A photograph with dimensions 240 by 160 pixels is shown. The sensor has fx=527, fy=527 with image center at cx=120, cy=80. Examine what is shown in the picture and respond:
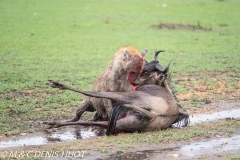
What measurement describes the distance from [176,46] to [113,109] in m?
9.81

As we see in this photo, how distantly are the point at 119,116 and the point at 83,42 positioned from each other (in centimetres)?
1001

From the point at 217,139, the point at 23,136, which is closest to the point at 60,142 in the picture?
the point at 23,136

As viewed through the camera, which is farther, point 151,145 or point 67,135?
point 67,135

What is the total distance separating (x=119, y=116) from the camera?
708 centimetres

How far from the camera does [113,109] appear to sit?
7035 millimetres

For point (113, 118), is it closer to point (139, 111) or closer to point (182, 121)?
point (139, 111)

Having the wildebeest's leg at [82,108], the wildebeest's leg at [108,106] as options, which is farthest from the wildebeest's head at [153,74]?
the wildebeest's leg at [82,108]

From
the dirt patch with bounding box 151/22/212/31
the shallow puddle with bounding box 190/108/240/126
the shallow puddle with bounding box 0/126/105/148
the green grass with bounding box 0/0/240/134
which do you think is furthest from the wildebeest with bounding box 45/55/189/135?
the dirt patch with bounding box 151/22/212/31

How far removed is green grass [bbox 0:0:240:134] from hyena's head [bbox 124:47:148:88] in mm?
1515

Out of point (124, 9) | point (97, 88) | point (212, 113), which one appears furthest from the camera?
point (124, 9)

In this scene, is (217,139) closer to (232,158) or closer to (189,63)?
(232,158)

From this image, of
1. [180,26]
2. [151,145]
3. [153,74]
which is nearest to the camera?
[151,145]

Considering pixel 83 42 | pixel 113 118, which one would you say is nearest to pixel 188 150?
pixel 113 118

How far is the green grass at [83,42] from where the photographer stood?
9828 mm
